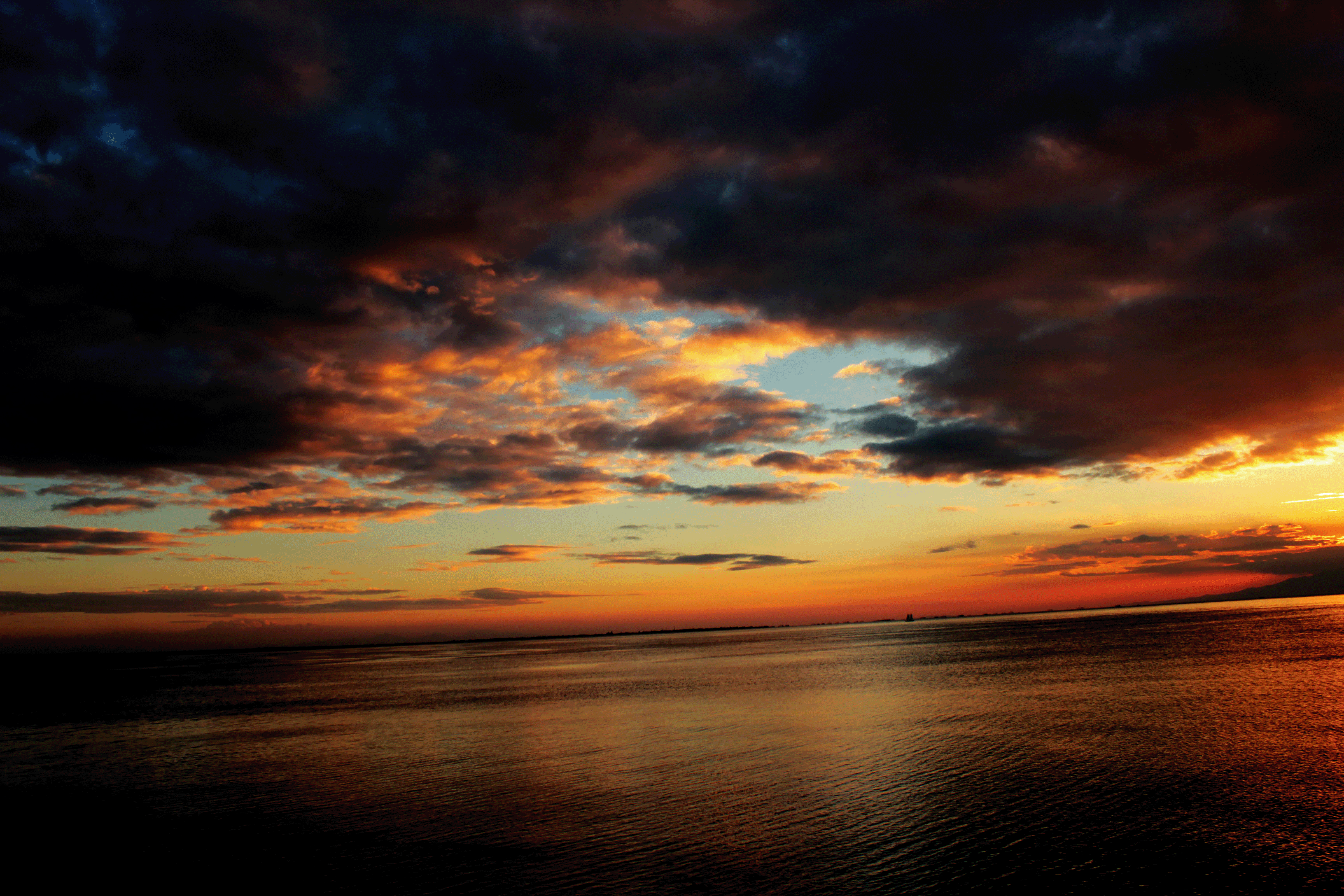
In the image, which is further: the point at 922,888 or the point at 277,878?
the point at 277,878

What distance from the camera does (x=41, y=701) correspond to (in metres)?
76.0

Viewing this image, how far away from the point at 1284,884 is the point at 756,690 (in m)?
43.3

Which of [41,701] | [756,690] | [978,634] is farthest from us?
[978,634]

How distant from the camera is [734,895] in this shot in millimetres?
15016

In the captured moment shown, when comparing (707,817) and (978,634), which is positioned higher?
(707,817)

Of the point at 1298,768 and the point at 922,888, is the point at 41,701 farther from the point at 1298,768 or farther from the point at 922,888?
the point at 1298,768

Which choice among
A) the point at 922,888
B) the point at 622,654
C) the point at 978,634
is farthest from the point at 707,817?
the point at 978,634

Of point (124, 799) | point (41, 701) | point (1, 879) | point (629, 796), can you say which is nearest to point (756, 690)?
point (629, 796)

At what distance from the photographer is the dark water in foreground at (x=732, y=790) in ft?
54.4

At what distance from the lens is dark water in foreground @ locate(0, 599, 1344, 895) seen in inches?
653

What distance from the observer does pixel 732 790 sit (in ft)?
77.9

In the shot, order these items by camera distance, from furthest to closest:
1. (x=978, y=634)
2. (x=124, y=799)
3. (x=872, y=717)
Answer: (x=978, y=634) < (x=872, y=717) < (x=124, y=799)

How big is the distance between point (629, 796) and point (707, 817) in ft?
12.3

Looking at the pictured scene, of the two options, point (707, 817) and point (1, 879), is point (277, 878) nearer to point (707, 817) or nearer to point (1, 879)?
point (1, 879)
